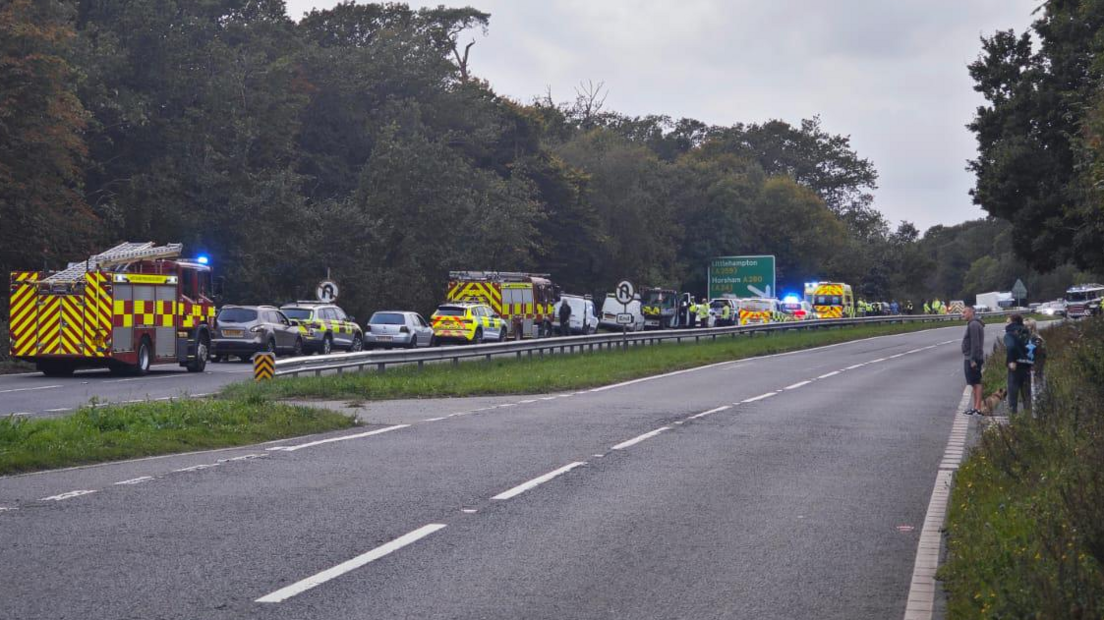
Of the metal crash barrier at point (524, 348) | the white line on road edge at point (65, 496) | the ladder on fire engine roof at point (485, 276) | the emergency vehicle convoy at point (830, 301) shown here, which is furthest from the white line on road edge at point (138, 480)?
the emergency vehicle convoy at point (830, 301)

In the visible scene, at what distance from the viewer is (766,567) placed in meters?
9.07

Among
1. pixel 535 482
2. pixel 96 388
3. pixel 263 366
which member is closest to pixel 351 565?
pixel 535 482

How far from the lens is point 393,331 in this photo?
4459 centimetres

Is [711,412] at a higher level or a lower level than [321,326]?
lower

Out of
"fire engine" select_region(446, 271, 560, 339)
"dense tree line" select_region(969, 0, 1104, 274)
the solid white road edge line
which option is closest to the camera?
the solid white road edge line

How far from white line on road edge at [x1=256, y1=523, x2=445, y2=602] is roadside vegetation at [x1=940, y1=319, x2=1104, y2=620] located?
365 cm

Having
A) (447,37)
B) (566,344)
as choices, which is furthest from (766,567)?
(447,37)

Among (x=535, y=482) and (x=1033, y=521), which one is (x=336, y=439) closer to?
(x=535, y=482)

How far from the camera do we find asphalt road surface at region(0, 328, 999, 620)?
25.9 feet

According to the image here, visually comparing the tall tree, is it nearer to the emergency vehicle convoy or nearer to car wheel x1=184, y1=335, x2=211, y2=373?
car wheel x1=184, y1=335, x2=211, y2=373

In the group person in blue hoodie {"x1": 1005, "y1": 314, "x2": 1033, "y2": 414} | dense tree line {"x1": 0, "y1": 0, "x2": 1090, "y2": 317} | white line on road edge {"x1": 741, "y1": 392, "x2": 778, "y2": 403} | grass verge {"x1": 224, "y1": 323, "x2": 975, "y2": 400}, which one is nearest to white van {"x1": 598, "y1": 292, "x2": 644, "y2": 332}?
dense tree line {"x1": 0, "y1": 0, "x2": 1090, "y2": 317}

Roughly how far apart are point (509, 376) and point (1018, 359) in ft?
39.9

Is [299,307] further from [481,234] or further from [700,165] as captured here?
[700,165]

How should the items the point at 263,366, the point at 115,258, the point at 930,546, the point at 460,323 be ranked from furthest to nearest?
the point at 460,323 → the point at 115,258 → the point at 263,366 → the point at 930,546
